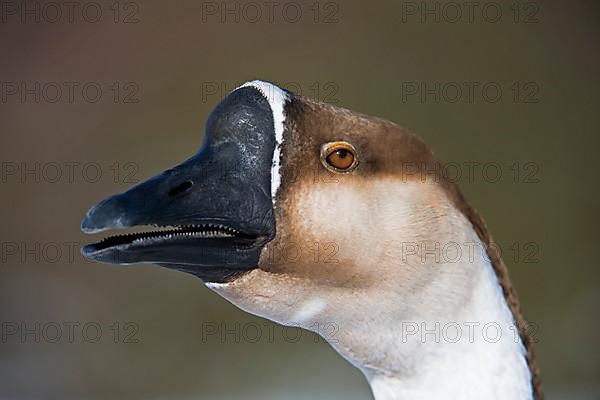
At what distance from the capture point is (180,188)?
1.55 m

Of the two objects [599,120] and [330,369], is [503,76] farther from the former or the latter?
[330,369]

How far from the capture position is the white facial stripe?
63.4 inches

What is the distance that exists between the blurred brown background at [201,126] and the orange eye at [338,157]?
453cm

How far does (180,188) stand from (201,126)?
190 inches

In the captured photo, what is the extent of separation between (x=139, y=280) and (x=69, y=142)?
1286mm

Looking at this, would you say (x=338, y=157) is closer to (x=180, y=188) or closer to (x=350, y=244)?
(x=350, y=244)

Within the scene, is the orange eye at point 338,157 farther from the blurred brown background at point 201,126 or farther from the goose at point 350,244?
the blurred brown background at point 201,126

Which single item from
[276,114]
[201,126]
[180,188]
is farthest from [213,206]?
[201,126]

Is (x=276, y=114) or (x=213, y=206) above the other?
(x=276, y=114)

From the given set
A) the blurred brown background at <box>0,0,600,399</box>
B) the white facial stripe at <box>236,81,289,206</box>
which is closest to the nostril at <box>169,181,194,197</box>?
the white facial stripe at <box>236,81,289,206</box>

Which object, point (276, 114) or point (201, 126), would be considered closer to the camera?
point (276, 114)

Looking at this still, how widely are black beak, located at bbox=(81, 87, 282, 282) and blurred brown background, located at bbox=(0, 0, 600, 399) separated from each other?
14.9 ft

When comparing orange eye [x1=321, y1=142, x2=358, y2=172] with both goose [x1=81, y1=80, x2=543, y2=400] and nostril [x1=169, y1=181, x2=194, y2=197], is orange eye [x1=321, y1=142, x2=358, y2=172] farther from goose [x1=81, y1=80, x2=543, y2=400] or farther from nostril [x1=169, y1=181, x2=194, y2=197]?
nostril [x1=169, y1=181, x2=194, y2=197]

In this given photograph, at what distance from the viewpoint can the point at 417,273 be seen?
1.68 m
